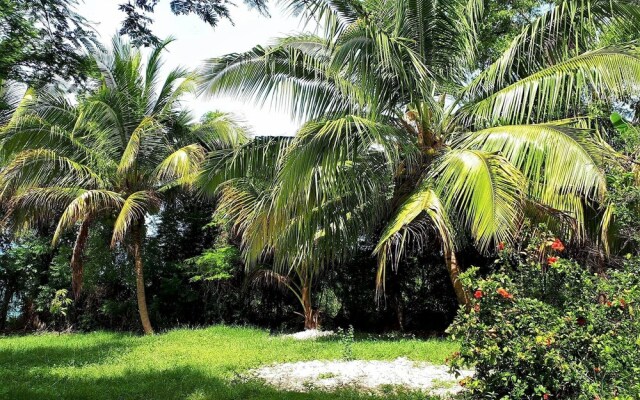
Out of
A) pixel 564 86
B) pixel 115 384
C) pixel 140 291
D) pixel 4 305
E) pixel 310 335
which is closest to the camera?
pixel 115 384

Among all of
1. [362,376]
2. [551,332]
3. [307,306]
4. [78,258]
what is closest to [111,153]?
[78,258]

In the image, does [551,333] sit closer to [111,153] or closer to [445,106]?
[445,106]

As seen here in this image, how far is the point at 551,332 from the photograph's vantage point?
3584mm

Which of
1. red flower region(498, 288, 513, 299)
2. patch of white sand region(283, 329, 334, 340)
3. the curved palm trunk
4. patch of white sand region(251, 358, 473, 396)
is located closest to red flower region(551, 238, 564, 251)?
red flower region(498, 288, 513, 299)

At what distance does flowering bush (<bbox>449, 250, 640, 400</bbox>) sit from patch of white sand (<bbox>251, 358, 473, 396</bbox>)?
1656 millimetres

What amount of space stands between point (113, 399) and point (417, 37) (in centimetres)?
625

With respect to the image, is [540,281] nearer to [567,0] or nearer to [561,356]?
[561,356]

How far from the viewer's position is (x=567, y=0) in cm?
681

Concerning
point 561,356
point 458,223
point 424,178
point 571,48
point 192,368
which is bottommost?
point 192,368

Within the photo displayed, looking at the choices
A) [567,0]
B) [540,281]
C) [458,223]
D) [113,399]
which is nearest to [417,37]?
[567,0]

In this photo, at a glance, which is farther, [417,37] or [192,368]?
[417,37]

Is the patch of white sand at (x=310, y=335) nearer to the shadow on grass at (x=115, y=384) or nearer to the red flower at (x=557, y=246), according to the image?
the shadow on grass at (x=115, y=384)

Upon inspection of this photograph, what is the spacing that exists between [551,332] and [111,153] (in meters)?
10.4

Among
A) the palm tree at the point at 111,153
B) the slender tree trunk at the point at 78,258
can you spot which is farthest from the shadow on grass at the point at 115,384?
the palm tree at the point at 111,153
